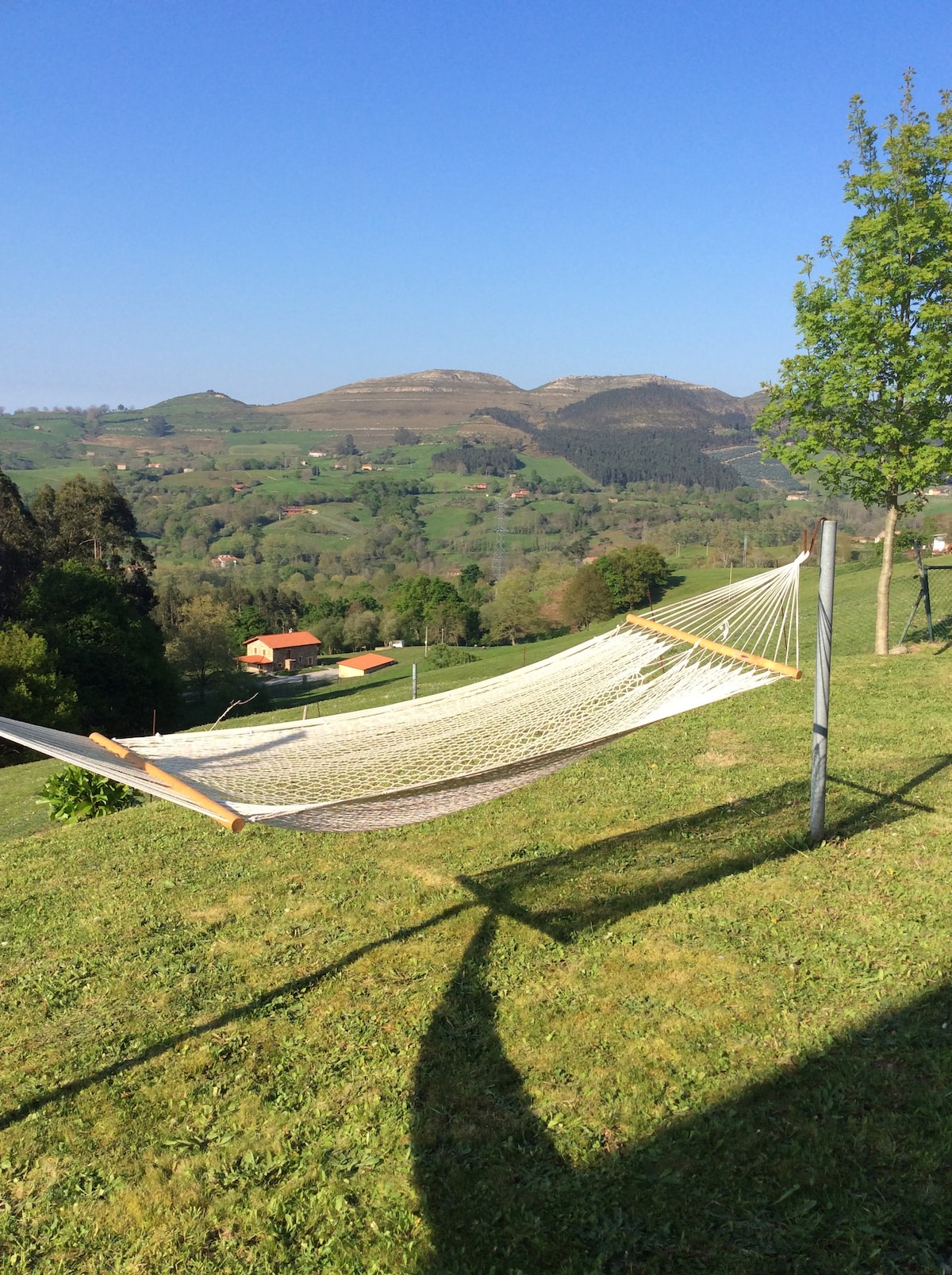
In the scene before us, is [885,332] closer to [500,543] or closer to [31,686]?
[31,686]

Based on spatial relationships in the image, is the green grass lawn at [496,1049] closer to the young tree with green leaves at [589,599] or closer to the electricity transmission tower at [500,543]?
the young tree with green leaves at [589,599]

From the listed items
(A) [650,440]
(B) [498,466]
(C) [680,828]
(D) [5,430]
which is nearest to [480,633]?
(C) [680,828]

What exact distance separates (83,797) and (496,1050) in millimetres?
5350

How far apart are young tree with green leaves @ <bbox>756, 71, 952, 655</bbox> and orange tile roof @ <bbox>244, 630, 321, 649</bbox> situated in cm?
4063

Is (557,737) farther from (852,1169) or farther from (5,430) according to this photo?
(5,430)

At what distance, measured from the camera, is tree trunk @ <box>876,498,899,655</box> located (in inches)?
381

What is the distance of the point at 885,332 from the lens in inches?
341

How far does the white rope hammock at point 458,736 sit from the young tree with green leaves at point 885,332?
4.26 m

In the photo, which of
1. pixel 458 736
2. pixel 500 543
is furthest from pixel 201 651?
pixel 500 543

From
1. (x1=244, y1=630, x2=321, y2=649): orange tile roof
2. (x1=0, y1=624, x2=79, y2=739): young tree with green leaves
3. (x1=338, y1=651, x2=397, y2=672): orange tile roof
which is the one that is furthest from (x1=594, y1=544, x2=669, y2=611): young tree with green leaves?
(x1=0, y1=624, x2=79, y2=739): young tree with green leaves

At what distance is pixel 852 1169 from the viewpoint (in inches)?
101

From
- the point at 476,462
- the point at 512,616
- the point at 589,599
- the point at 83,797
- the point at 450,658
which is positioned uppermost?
the point at 476,462

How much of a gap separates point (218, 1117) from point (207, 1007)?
0.77m

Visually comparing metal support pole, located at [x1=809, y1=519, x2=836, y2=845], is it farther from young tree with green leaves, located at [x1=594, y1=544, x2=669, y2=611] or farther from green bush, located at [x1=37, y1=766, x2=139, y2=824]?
young tree with green leaves, located at [x1=594, y1=544, x2=669, y2=611]
